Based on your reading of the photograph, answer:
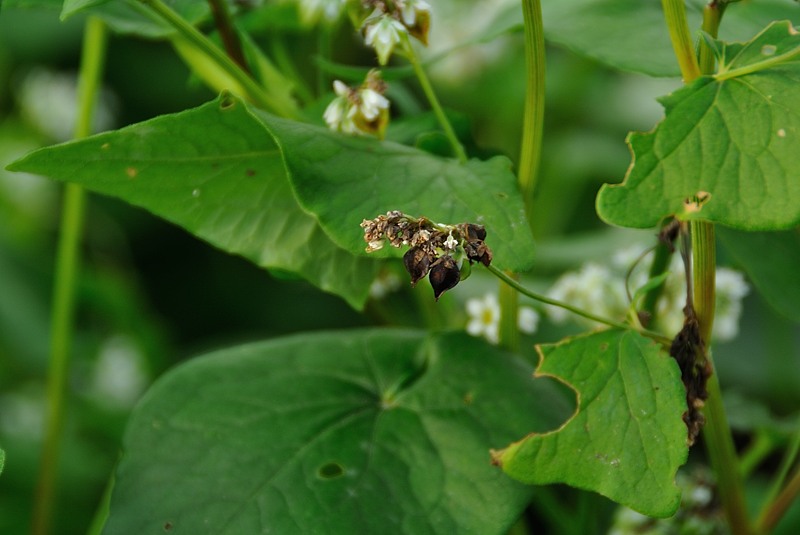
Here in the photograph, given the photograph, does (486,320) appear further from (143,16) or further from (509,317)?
(143,16)

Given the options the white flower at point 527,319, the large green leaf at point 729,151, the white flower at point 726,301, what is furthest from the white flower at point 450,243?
the white flower at point 726,301

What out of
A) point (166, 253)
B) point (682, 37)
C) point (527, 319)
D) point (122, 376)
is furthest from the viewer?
point (166, 253)

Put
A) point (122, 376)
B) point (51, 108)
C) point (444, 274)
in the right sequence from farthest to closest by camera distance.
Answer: point (51, 108) → point (122, 376) → point (444, 274)

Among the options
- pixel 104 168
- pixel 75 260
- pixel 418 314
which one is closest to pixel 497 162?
pixel 104 168

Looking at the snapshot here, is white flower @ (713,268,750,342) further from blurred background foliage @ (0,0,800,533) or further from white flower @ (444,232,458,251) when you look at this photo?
white flower @ (444,232,458,251)

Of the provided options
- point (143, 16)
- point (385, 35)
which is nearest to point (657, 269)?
point (385, 35)

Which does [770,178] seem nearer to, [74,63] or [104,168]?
[104,168]

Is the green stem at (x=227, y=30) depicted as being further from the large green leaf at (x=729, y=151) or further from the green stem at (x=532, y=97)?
the large green leaf at (x=729, y=151)
